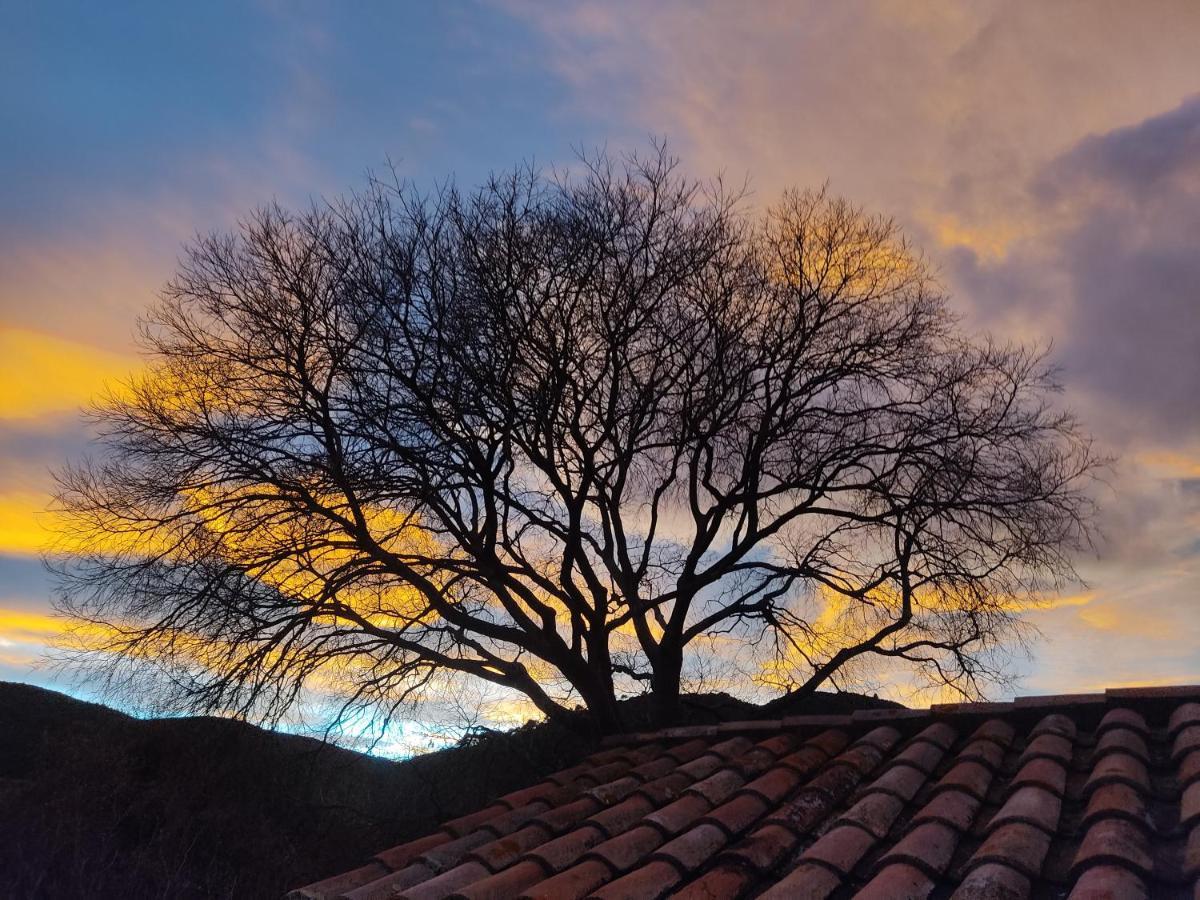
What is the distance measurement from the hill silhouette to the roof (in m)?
3.93

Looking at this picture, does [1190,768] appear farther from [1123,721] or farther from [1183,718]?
[1123,721]

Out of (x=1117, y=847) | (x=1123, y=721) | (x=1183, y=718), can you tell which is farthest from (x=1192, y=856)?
(x=1123, y=721)

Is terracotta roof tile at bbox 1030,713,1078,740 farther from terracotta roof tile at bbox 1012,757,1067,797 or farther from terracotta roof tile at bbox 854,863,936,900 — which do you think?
terracotta roof tile at bbox 854,863,936,900

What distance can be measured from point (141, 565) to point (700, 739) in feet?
21.5

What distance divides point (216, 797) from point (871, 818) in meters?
9.43

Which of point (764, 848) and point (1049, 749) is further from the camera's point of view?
point (1049, 749)

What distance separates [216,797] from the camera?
39.4 ft

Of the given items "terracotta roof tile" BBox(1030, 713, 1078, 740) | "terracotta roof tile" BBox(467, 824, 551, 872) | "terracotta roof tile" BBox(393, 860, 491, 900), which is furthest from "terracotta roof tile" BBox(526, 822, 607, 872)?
"terracotta roof tile" BBox(1030, 713, 1078, 740)

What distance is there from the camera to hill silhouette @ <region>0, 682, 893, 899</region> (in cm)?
949

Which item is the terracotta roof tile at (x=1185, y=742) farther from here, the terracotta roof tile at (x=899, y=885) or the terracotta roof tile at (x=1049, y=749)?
the terracotta roof tile at (x=899, y=885)

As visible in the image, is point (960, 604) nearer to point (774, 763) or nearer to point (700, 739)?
point (700, 739)

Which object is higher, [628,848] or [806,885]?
[628,848]

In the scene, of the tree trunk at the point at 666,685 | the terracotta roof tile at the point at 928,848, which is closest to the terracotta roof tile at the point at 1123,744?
the terracotta roof tile at the point at 928,848

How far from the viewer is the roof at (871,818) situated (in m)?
4.27
